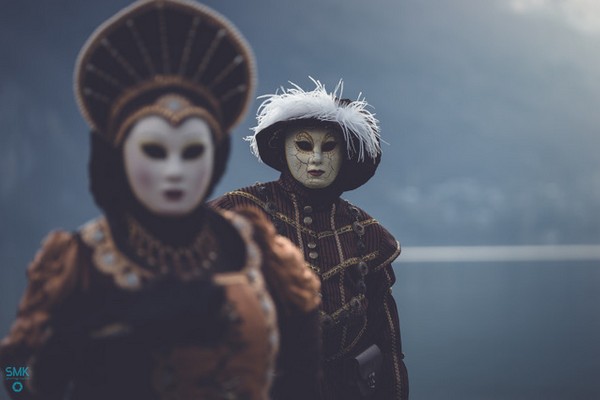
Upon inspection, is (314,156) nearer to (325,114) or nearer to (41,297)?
(325,114)

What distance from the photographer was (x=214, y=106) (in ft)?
5.86

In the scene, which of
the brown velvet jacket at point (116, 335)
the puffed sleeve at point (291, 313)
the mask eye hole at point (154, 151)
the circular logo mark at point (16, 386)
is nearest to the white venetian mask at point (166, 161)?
the mask eye hole at point (154, 151)

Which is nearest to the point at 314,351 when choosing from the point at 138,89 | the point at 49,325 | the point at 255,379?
the point at 255,379

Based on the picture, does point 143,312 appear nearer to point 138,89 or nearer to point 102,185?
point 102,185

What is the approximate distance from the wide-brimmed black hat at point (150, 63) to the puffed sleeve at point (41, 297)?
11.9 inches

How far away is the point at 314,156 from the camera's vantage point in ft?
10.5

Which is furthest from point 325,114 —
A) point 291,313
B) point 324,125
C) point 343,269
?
point 291,313

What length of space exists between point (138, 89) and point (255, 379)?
80cm

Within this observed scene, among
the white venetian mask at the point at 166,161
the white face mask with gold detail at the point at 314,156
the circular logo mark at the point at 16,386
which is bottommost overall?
the circular logo mark at the point at 16,386

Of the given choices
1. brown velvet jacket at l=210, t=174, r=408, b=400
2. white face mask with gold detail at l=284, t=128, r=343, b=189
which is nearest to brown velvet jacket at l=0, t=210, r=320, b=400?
brown velvet jacket at l=210, t=174, r=408, b=400

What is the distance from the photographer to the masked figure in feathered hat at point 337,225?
3.18 meters

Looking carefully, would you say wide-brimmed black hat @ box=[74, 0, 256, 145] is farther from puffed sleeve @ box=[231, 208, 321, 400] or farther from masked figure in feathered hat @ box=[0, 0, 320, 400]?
puffed sleeve @ box=[231, 208, 321, 400]

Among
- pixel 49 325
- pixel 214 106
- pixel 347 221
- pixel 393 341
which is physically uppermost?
pixel 214 106

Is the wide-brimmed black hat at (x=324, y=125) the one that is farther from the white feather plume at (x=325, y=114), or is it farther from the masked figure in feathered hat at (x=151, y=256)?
the masked figure in feathered hat at (x=151, y=256)
